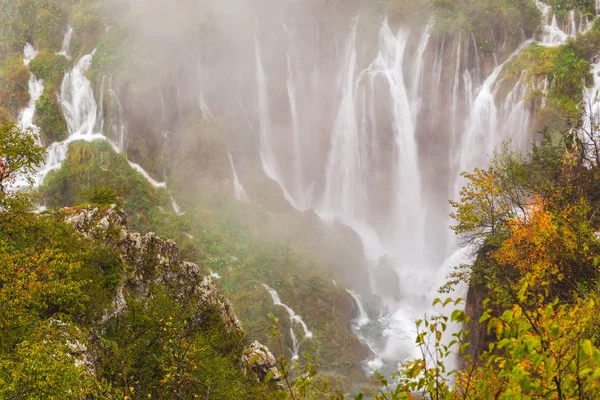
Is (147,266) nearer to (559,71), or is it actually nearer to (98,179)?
(98,179)

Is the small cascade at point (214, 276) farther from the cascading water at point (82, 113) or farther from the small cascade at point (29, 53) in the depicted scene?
the small cascade at point (29, 53)

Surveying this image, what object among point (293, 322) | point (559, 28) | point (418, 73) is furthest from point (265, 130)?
point (559, 28)

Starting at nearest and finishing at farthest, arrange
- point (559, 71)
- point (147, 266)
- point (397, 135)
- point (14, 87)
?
point (147, 266) → point (559, 71) → point (14, 87) → point (397, 135)

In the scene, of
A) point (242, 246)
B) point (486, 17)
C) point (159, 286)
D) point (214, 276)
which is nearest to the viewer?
point (159, 286)

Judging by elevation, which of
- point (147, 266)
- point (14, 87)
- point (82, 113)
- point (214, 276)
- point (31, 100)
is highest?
point (82, 113)

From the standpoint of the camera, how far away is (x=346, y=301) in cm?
3022

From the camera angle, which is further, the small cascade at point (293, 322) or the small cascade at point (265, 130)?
the small cascade at point (265, 130)

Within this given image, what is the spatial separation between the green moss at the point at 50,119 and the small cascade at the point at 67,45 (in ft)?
20.5

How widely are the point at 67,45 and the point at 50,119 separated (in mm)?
10727

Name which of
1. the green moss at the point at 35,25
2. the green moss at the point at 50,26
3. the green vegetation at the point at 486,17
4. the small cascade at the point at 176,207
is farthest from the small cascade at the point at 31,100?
the green vegetation at the point at 486,17

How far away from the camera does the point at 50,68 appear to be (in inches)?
1553

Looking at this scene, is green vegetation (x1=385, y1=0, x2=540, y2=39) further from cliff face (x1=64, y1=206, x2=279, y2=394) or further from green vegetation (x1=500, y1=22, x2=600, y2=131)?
cliff face (x1=64, y1=206, x2=279, y2=394)

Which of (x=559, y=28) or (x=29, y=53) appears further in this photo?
(x=29, y=53)

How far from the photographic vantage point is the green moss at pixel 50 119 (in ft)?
120
